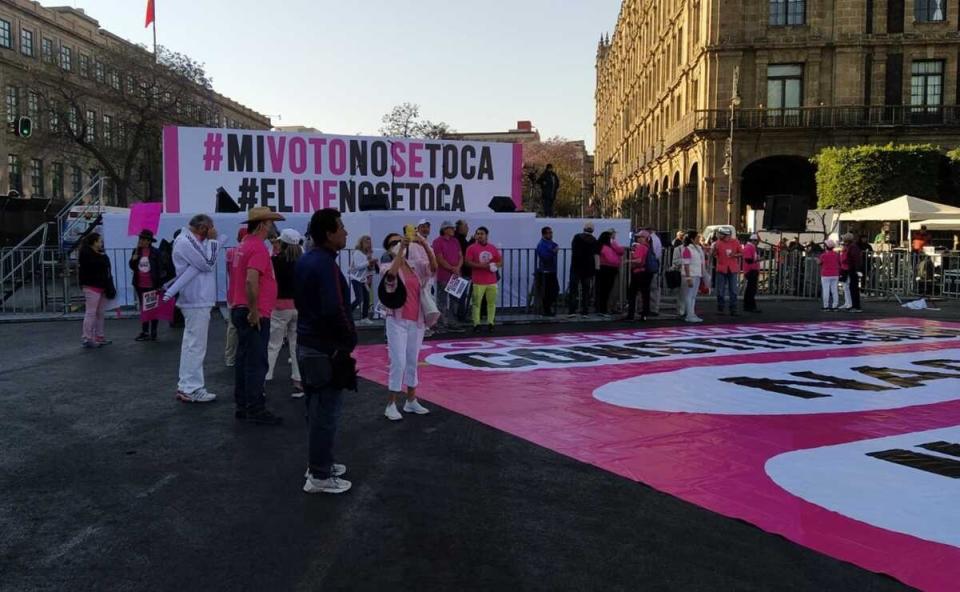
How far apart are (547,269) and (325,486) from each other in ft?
33.4

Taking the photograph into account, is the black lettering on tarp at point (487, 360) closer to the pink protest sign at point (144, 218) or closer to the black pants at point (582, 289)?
the black pants at point (582, 289)

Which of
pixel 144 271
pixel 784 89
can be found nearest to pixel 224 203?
pixel 144 271

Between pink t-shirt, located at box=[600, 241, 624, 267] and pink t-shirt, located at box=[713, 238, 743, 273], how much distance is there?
2020 mm

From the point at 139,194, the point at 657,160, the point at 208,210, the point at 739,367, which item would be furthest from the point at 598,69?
the point at 739,367

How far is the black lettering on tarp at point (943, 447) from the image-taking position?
18.3ft

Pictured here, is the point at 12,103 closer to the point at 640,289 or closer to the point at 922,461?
the point at 640,289

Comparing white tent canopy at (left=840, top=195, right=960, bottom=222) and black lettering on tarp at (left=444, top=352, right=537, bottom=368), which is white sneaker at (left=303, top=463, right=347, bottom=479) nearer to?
black lettering on tarp at (left=444, top=352, right=537, bottom=368)

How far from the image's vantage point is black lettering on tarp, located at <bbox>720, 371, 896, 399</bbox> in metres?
7.73

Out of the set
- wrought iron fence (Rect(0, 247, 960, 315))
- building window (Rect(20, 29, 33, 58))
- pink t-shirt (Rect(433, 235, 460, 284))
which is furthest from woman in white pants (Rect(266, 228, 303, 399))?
building window (Rect(20, 29, 33, 58))

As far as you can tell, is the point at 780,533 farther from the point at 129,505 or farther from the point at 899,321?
the point at 899,321

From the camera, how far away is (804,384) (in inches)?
321

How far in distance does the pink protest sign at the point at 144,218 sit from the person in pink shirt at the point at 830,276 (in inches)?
603

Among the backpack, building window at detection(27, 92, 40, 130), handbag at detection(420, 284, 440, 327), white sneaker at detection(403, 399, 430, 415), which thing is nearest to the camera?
handbag at detection(420, 284, 440, 327)

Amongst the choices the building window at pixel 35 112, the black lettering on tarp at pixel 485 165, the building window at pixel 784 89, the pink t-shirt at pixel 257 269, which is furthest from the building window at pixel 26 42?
the pink t-shirt at pixel 257 269
